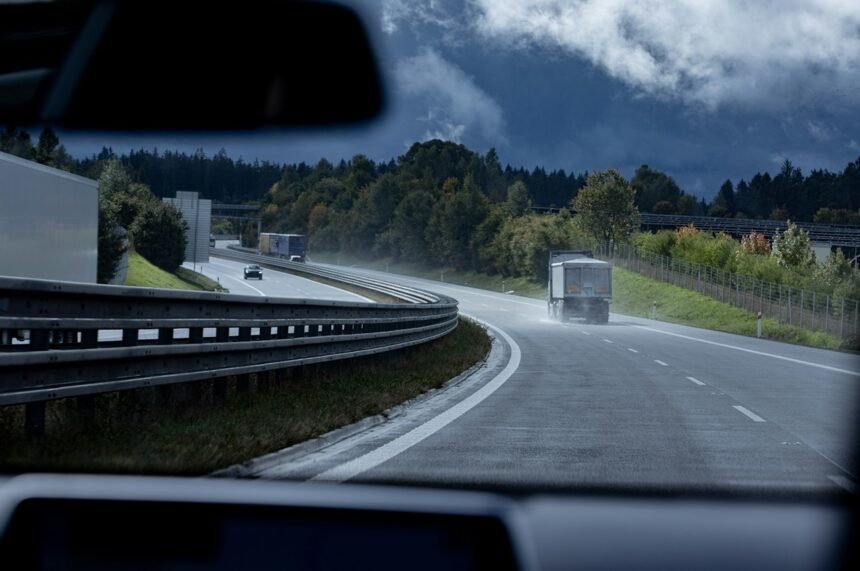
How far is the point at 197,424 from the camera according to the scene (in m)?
9.55

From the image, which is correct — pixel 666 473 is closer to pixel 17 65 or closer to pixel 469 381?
pixel 17 65

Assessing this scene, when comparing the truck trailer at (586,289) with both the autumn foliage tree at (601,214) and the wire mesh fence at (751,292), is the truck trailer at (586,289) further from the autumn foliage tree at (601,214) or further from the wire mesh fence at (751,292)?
the wire mesh fence at (751,292)

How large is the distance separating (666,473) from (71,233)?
21.7ft

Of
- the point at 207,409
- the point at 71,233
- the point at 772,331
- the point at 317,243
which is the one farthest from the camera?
the point at 772,331

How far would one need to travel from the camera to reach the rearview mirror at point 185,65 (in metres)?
4.31

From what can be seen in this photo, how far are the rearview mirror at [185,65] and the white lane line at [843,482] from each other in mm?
4830

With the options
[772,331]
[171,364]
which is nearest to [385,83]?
[171,364]

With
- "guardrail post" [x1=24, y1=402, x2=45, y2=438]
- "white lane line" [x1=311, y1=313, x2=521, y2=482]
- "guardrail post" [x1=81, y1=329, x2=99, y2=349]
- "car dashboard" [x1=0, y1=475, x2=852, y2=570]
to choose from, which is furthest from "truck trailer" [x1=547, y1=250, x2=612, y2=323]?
"car dashboard" [x1=0, y1=475, x2=852, y2=570]

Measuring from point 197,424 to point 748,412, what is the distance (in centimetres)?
793

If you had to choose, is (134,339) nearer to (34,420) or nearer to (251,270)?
(34,420)

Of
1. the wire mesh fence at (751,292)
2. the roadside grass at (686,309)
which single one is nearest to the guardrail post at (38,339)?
the roadside grass at (686,309)

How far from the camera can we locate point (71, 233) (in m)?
11.5

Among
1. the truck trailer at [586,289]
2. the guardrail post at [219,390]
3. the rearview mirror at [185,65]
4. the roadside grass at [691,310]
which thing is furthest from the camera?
the truck trailer at [586,289]

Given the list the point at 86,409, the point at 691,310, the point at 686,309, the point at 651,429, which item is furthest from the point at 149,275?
the point at 686,309
